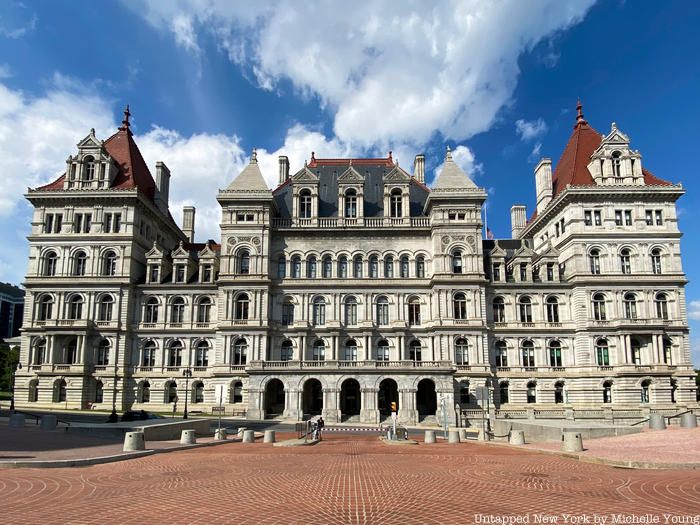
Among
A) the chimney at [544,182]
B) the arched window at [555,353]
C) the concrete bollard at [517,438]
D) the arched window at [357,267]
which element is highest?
the chimney at [544,182]

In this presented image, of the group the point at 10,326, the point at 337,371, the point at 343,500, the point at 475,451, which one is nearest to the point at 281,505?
the point at 343,500

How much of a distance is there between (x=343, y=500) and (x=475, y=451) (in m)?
13.9

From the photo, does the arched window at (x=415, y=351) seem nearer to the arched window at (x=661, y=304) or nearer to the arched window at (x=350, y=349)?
the arched window at (x=350, y=349)

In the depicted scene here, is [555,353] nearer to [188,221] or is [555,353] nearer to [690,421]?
[690,421]

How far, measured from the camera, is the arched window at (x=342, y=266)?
56.2m

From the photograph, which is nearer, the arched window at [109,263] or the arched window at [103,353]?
the arched window at [103,353]

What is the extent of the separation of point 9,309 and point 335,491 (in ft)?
491

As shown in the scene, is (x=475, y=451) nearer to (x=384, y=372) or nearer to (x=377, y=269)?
(x=384, y=372)

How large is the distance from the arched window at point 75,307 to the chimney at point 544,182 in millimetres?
53379

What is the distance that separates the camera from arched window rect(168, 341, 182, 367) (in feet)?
184

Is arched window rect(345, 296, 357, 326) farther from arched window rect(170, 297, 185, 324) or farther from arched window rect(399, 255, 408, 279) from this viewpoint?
arched window rect(170, 297, 185, 324)

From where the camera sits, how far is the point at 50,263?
185ft

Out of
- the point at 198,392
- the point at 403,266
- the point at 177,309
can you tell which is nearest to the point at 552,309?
the point at 403,266

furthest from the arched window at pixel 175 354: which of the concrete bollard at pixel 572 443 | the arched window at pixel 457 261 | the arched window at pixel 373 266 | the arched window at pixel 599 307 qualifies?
the arched window at pixel 599 307
